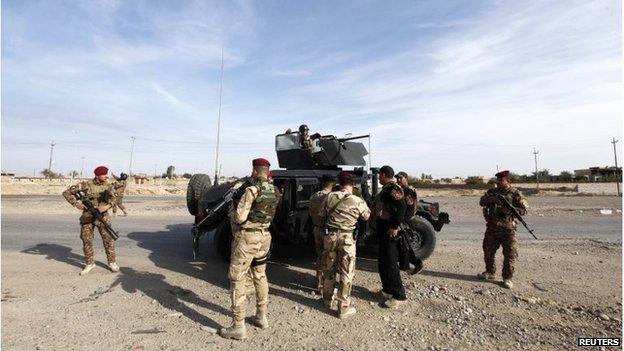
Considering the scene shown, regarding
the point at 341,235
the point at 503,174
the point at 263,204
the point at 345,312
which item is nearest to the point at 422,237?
the point at 503,174

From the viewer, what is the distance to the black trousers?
174 inches

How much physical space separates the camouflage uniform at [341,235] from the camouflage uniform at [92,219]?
3.68 m

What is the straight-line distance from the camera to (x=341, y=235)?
4.20 metres

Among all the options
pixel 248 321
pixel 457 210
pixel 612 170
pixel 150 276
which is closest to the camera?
pixel 248 321

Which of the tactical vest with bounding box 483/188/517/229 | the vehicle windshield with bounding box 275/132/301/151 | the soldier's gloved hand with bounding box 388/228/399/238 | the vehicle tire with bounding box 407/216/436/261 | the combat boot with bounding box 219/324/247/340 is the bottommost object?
the combat boot with bounding box 219/324/247/340

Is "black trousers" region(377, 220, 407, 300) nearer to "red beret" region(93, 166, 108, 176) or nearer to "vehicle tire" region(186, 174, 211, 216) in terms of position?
"vehicle tire" region(186, 174, 211, 216)

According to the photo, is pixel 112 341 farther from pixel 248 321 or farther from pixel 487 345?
pixel 487 345

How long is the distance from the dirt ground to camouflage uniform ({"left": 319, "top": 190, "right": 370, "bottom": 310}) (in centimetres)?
44

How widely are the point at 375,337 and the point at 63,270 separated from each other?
5.04m

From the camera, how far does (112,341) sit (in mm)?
3400

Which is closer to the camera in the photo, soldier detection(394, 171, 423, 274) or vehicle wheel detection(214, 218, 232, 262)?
soldier detection(394, 171, 423, 274)

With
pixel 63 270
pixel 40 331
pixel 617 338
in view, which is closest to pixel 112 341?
pixel 40 331

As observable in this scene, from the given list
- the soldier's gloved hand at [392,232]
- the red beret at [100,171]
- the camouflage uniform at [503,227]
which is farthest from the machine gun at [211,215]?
the camouflage uniform at [503,227]

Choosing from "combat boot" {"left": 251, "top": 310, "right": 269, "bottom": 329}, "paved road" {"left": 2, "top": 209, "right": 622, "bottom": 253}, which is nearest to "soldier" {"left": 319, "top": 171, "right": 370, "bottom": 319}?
"combat boot" {"left": 251, "top": 310, "right": 269, "bottom": 329}
